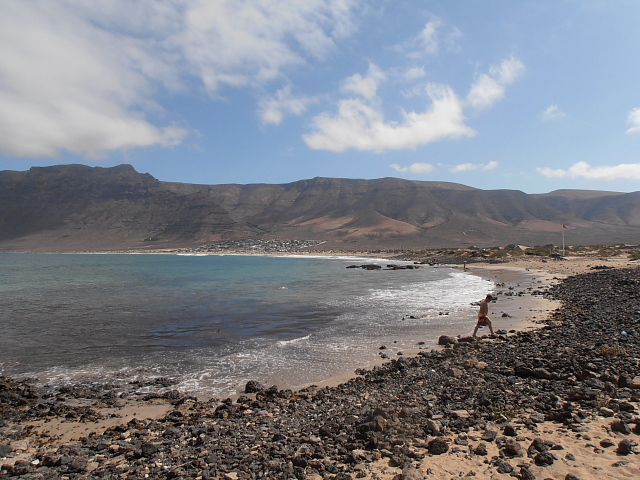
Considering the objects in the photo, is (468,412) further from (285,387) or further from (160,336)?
(160,336)

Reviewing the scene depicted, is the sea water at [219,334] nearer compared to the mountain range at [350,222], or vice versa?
the sea water at [219,334]

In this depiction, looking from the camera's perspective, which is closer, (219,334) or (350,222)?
(219,334)

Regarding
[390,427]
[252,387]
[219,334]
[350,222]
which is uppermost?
[350,222]

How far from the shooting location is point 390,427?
539 cm

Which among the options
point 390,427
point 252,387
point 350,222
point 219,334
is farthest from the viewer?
point 350,222

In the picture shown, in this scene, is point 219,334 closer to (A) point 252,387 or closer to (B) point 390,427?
(A) point 252,387

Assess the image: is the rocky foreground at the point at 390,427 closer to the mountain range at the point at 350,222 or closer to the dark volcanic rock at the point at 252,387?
the dark volcanic rock at the point at 252,387

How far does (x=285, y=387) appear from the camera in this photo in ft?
28.1

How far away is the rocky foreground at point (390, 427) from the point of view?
4.48 meters

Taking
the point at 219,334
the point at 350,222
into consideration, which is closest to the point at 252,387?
the point at 219,334

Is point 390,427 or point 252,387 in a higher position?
point 390,427

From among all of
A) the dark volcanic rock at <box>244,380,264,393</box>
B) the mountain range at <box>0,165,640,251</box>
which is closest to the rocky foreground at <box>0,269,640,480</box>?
the dark volcanic rock at <box>244,380,264,393</box>

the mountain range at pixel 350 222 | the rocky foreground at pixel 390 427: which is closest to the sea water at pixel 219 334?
the rocky foreground at pixel 390 427

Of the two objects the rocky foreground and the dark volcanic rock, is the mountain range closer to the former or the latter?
the rocky foreground
